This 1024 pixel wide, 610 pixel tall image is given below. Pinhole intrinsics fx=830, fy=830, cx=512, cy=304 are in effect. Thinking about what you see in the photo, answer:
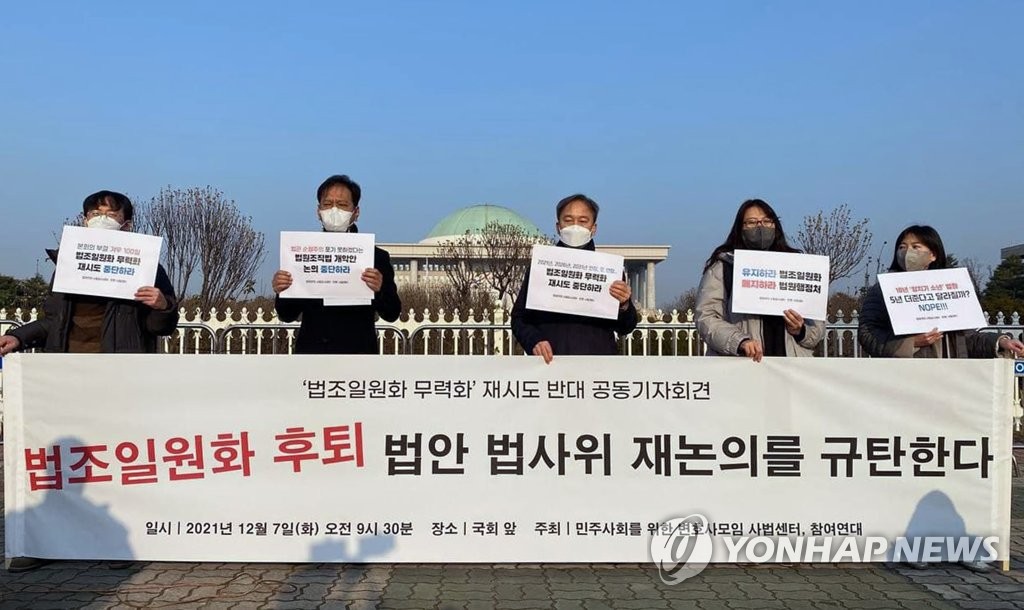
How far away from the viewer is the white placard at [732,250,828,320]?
4.58 m

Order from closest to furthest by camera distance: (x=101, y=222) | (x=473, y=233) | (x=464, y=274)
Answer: (x=101, y=222)
(x=464, y=274)
(x=473, y=233)

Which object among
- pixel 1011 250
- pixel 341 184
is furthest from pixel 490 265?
pixel 1011 250

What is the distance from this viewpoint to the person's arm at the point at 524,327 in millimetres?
4722

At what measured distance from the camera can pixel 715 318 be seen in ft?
15.6

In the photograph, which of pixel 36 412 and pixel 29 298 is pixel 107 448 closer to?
pixel 36 412

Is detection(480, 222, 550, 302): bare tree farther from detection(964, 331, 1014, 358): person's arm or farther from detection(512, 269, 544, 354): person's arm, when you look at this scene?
detection(964, 331, 1014, 358): person's arm

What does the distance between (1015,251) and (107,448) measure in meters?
69.2

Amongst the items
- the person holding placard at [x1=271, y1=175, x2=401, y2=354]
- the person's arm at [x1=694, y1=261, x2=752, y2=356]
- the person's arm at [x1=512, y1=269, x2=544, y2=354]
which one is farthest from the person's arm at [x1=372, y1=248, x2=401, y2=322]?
the person's arm at [x1=694, y1=261, x2=752, y2=356]

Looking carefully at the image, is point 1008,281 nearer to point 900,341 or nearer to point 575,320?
point 900,341

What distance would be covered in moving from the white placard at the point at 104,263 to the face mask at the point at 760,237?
3.36 metres

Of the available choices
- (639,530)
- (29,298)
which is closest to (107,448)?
(639,530)

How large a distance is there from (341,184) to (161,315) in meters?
1.29

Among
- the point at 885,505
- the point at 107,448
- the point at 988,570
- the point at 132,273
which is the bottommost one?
A: the point at 988,570

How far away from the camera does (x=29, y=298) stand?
29438 millimetres
